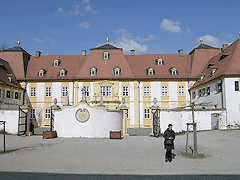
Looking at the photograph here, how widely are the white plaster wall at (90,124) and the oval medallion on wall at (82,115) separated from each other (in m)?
0.23

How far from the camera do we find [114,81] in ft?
115

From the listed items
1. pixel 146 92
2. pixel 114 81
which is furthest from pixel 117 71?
pixel 146 92


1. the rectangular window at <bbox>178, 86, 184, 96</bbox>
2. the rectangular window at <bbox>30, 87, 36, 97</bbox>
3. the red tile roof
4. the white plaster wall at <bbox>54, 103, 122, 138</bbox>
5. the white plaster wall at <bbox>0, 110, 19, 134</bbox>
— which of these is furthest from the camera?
the rectangular window at <bbox>30, 87, 36, 97</bbox>

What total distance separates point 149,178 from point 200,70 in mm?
31936

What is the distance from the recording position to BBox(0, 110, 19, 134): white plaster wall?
21.0 metres

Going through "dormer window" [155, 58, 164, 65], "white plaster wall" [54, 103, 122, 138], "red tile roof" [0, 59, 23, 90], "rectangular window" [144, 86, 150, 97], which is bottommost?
"white plaster wall" [54, 103, 122, 138]

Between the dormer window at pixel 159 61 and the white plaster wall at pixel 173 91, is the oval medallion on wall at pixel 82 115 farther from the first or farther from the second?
the dormer window at pixel 159 61

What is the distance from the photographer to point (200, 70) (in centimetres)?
3619

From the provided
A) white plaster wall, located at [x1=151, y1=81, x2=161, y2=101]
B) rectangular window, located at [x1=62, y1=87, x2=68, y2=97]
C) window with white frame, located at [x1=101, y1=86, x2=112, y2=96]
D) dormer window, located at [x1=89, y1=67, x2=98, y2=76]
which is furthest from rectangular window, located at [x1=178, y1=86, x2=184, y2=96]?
rectangular window, located at [x1=62, y1=87, x2=68, y2=97]

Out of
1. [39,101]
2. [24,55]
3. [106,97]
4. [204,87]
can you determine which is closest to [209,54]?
[204,87]

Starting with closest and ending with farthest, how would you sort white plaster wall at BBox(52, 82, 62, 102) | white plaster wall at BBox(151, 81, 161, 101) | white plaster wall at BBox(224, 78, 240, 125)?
white plaster wall at BBox(224, 78, 240, 125) < white plaster wall at BBox(151, 81, 161, 101) < white plaster wall at BBox(52, 82, 62, 102)

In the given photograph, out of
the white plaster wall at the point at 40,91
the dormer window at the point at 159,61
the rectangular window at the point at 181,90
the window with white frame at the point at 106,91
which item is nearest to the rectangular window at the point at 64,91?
the white plaster wall at the point at 40,91

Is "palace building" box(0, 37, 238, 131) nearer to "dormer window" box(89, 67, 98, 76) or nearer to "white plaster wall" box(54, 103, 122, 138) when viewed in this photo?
"dormer window" box(89, 67, 98, 76)

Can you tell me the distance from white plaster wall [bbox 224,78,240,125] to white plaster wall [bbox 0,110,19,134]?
68.6 feet
